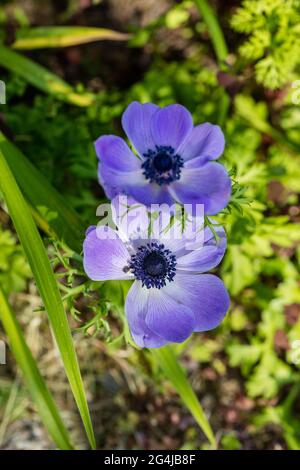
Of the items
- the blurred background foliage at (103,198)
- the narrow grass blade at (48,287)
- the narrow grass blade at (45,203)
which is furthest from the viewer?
the blurred background foliage at (103,198)

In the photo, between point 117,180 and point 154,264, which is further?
point 154,264

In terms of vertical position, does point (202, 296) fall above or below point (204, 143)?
below

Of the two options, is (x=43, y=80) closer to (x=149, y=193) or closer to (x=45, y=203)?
(x=45, y=203)

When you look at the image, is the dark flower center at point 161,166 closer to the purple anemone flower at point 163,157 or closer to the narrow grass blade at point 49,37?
the purple anemone flower at point 163,157

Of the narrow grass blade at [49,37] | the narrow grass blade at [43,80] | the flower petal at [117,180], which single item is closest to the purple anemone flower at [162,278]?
the flower petal at [117,180]

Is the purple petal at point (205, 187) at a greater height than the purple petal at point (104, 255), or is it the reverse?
the purple petal at point (205, 187)

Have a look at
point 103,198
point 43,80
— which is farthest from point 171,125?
point 43,80

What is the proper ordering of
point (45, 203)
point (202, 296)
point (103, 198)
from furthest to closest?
point (103, 198) < point (45, 203) < point (202, 296)
